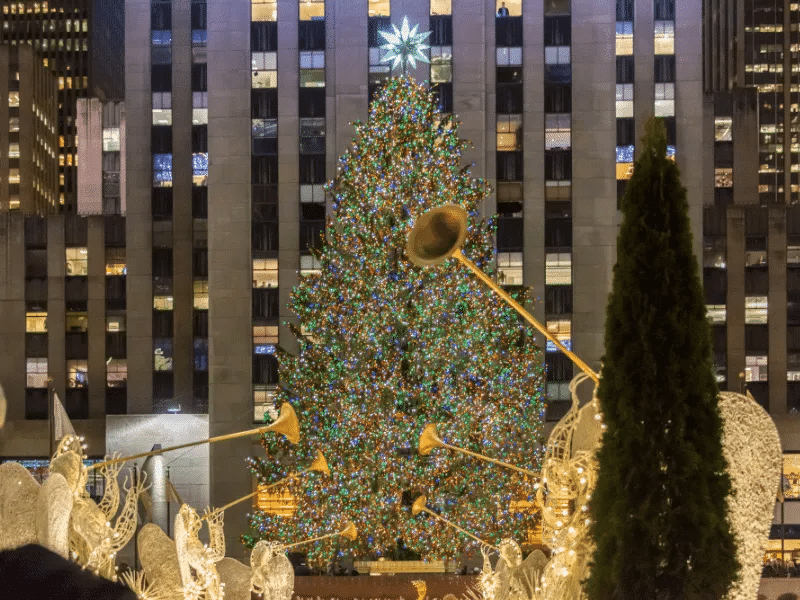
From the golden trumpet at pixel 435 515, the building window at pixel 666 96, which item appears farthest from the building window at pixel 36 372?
the golden trumpet at pixel 435 515

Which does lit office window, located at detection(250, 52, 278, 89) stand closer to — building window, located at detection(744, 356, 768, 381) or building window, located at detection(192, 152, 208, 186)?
building window, located at detection(192, 152, 208, 186)

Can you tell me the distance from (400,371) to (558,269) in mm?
13397

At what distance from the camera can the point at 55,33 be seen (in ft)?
407

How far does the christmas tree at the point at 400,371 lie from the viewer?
25.0 meters

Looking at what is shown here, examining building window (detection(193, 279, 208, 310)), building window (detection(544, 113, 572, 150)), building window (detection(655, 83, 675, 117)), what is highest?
building window (detection(655, 83, 675, 117))

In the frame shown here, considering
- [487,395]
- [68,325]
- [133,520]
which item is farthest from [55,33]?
[133,520]

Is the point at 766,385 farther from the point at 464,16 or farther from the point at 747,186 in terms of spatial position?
the point at 464,16

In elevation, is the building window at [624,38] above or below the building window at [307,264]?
above

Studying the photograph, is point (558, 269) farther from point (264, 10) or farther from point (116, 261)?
point (116, 261)

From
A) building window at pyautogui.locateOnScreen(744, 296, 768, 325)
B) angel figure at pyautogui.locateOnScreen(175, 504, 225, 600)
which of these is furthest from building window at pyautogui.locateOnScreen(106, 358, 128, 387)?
angel figure at pyautogui.locateOnScreen(175, 504, 225, 600)

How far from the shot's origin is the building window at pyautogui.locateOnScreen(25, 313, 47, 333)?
46562 millimetres

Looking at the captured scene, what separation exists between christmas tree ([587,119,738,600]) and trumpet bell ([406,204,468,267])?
1.50 meters

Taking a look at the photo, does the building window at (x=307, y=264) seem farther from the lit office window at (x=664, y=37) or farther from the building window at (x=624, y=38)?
the lit office window at (x=664, y=37)

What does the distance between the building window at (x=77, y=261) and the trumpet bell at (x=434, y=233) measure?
40.1 meters
